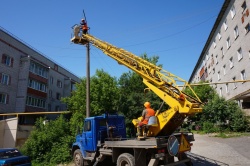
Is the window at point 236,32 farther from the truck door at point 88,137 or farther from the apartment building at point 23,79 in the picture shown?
the apartment building at point 23,79

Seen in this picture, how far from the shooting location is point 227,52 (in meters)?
30.2

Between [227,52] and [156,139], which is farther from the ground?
[227,52]

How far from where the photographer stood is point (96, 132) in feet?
38.1

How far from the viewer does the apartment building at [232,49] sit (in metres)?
24.2

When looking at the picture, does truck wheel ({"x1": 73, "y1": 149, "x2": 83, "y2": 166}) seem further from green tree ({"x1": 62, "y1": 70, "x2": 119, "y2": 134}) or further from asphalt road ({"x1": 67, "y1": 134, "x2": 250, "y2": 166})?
green tree ({"x1": 62, "y1": 70, "x2": 119, "y2": 134})

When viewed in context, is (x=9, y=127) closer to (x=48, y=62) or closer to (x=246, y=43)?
(x=48, y=62)

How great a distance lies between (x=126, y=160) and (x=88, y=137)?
133 inches

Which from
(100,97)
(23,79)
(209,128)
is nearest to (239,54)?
(209,128)

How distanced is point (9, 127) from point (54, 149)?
7.23 meters

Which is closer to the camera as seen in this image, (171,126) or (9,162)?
(171,126)

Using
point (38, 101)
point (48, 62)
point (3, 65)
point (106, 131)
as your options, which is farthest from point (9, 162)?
point (48, 62)

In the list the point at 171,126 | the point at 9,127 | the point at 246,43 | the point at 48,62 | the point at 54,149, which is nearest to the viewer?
the point at 171,126

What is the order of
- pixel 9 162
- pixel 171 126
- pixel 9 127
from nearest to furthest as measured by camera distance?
1. pixel 171 126
2. pixel 9 162
3. pixel 9 127

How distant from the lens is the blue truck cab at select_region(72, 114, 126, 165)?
1153cm
